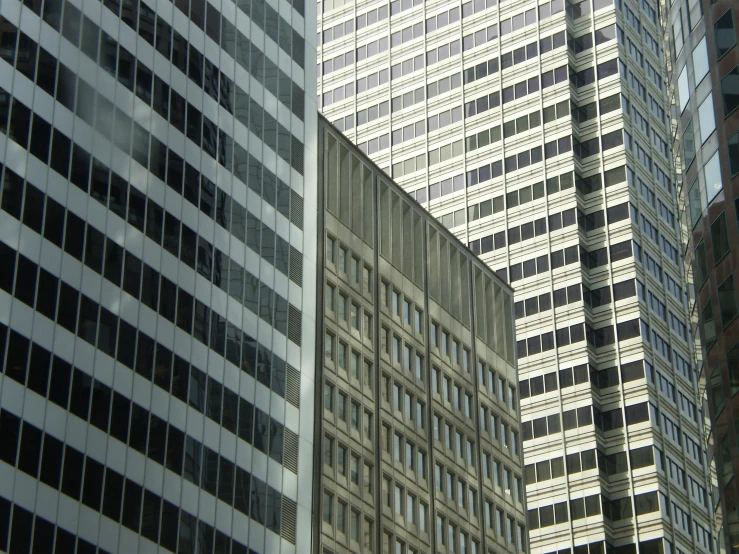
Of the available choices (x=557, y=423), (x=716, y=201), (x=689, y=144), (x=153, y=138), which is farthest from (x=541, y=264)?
(x=716, y=201)

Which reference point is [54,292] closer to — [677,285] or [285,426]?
[285,426]

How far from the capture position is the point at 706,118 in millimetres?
58844

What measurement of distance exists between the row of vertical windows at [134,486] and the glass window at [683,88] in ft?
91.9

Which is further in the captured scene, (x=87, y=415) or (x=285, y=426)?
(x=285, y=426)

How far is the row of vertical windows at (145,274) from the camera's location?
66625mm

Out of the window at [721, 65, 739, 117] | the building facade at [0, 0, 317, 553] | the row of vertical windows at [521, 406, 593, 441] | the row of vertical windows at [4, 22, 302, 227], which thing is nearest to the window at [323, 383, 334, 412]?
the building facade at [0, 0, 317, 553]

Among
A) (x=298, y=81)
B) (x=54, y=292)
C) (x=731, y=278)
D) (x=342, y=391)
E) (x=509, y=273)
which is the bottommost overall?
(x=731, y=278)

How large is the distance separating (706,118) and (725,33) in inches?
130

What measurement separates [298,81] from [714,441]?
42.7 metres

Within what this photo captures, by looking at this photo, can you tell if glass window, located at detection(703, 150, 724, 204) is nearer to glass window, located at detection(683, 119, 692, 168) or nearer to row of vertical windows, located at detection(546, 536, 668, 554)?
glass window, located at detection(683, 119, 692, 168)

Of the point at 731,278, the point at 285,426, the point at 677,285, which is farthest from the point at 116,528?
the point at 677,285

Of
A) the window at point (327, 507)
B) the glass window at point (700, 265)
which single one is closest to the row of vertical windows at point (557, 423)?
the window at point (327, 507)

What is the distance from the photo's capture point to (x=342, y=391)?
306 feet

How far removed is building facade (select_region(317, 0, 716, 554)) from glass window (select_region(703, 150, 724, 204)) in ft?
276
